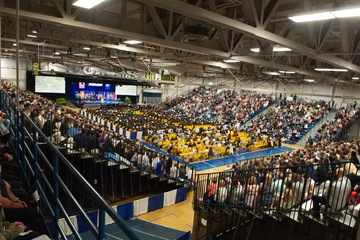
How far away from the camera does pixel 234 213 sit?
20.5ft

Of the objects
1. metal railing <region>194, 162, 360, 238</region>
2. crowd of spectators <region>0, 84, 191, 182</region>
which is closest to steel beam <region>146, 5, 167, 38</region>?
crowd of spectators <region>0, 84, 191, 182</region>

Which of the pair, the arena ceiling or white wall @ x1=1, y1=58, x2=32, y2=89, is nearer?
the arena ceiling

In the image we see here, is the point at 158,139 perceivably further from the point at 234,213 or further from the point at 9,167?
the point at 9,167

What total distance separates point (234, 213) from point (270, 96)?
2600 centimetres

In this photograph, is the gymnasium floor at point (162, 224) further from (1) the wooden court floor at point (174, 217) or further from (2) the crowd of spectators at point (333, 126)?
(2) the crowd of spectators at point (333, 126)

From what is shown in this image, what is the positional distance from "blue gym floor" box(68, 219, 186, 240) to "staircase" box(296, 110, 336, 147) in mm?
17319

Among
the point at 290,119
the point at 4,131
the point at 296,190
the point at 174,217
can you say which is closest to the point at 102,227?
the point at 4,131

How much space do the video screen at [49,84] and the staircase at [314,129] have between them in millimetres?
29194

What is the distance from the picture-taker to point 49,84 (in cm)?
3169

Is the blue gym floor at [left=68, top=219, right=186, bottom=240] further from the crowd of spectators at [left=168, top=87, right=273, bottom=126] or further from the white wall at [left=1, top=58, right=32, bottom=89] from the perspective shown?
the white wall at [left=1, top=58, right=32, bottom=89]

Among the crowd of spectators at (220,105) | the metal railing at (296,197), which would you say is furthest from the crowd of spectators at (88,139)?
the crowd of spectators at (220,105)

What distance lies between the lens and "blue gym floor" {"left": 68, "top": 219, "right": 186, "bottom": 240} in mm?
6605

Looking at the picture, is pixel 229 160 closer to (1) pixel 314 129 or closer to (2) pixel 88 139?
(2) pixel 88 139

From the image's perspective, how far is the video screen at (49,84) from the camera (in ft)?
101
